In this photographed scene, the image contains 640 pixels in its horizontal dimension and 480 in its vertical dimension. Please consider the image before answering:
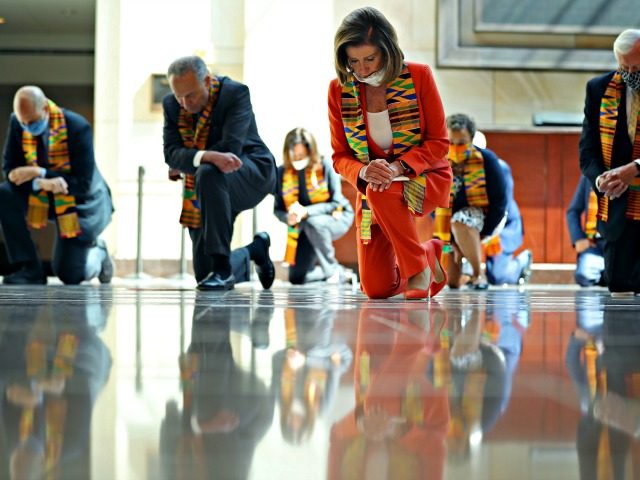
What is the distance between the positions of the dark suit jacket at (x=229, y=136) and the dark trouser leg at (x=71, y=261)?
1.82 m

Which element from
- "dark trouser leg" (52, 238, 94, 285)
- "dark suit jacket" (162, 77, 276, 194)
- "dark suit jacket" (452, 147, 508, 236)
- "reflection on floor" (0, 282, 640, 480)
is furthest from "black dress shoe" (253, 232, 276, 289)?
"reflection on floor" (0, 282, 640, 480)

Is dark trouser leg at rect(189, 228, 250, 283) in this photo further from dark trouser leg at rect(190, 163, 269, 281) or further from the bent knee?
the bent knee

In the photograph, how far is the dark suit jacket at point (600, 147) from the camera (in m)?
5.05

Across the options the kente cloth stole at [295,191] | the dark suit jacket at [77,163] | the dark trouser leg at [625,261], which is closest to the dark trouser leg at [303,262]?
the kente cloth stole at [295,191]

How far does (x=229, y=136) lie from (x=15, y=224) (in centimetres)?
203

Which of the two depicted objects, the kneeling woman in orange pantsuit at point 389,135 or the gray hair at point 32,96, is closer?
the kneeling woman in orange pantsuit at point 389,135

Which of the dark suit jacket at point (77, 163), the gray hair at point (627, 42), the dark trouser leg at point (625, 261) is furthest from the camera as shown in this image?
the dark suit jacket at point (77, 163)

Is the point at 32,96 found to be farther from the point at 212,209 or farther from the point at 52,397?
the point at 52,397

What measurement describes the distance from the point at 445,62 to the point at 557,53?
Result: 1218mm

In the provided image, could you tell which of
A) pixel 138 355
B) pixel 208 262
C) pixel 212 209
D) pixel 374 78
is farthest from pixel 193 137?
pixel 138 355

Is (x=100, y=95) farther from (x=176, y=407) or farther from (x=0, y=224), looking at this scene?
(x=176, y=407)

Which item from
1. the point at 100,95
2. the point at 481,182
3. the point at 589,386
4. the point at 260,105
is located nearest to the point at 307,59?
the point at 260,105

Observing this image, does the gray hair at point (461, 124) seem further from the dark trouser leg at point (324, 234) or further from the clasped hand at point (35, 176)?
the clasped hand at point (35, 176)

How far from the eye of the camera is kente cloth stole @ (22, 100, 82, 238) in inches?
273
